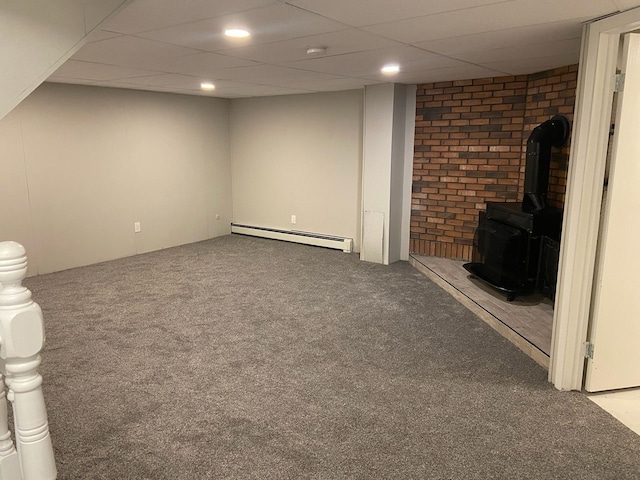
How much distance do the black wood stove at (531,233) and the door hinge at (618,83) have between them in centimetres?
145

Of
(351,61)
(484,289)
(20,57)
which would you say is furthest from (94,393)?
(484,289)

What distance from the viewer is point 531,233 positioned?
3803mm

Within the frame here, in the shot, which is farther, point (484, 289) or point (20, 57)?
point (484, 289)

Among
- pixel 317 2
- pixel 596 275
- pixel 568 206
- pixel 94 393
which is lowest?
pixel 94 393

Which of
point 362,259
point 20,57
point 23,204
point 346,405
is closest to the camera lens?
point 20,57

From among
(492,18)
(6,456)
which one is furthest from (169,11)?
(6,456)

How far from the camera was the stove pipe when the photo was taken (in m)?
3.98

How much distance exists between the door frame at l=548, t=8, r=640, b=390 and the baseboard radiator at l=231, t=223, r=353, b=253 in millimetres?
3625

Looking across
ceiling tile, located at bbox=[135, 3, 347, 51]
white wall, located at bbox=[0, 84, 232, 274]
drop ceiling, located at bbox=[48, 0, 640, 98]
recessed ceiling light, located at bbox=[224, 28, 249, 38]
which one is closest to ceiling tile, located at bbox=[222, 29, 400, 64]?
drop ceiling, located at bbox=[48, 0, 640, 98]

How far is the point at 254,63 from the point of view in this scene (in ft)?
12.3

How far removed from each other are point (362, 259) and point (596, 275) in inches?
129

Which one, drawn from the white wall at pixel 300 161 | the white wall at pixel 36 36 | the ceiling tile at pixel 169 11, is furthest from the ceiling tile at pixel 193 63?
the white wall at pixel 300 161

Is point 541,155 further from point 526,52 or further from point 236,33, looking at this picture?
point 236,33

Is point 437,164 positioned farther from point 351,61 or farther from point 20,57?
point 20,57
